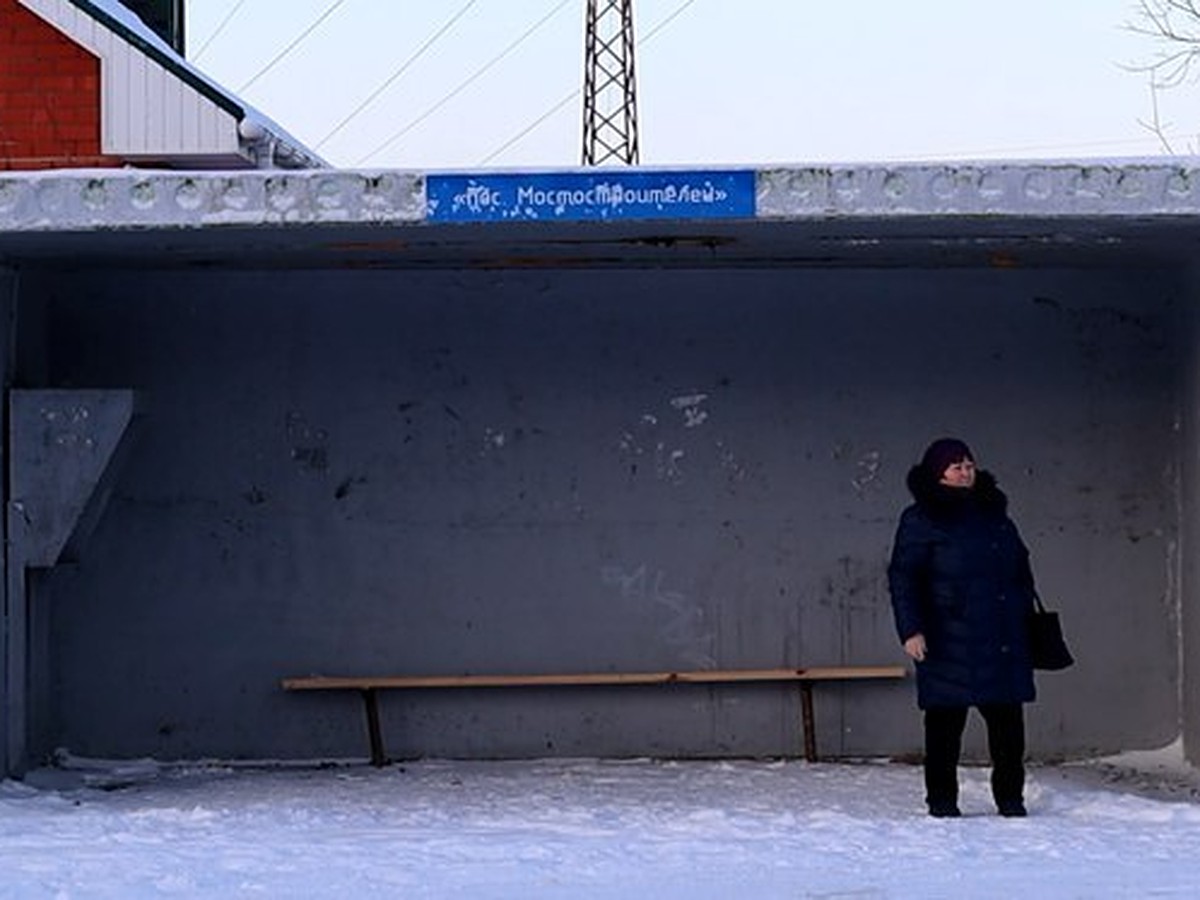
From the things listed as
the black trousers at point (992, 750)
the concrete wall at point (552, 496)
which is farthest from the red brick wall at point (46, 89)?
the black trousers at point (992, 750)

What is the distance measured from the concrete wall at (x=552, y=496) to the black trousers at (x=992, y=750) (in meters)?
2.04

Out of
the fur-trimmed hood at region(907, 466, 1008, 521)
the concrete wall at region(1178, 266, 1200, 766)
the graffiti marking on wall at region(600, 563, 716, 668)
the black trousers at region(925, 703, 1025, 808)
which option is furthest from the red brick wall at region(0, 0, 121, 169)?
the black trousers at region(925, 703, 1025, 808)

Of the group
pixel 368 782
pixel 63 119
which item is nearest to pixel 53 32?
pixel 63 119

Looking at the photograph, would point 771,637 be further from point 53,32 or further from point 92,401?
point 53,32

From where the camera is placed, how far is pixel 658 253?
1060 centimetres

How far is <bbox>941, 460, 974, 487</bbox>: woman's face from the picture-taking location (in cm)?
884

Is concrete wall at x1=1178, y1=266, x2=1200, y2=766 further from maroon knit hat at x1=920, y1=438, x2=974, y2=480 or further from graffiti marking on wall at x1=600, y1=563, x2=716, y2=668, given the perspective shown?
graffiti marking on wall at x1=600, y1=563, x2=716, y2=668

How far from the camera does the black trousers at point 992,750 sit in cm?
896

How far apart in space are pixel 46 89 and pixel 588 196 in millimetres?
13369

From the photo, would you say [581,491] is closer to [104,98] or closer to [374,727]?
[374,727]

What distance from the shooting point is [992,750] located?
903 centimetres

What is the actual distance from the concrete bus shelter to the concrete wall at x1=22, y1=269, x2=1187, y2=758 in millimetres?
14

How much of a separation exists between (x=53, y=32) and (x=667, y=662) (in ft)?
40.3

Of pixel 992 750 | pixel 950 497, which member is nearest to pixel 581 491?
pixel 950 497
